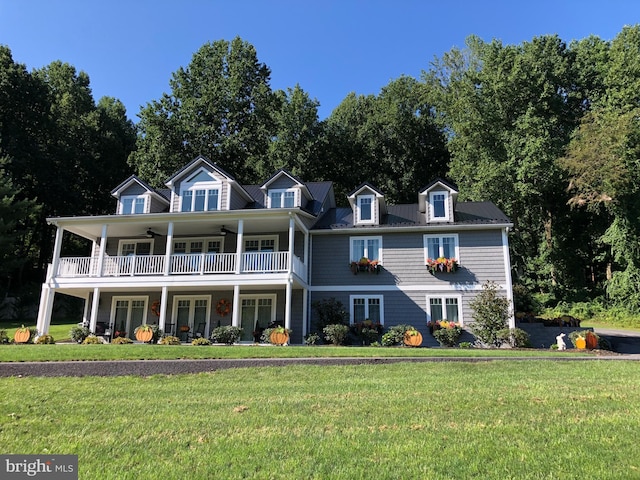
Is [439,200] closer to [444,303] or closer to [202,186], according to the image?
[444,303]

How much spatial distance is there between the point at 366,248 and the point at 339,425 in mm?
14356

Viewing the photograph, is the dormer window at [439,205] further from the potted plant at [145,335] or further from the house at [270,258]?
the potted plant at [145,335]

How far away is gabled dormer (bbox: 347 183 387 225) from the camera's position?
20.3 metres

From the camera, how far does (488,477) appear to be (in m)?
4.11

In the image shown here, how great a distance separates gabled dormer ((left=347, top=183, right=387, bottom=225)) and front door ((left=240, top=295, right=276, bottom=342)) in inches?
207

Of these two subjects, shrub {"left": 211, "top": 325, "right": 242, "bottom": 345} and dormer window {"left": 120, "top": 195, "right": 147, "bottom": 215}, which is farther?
dormer window {"left": 120, "top": 195, "right": 147, "bottom": 215}

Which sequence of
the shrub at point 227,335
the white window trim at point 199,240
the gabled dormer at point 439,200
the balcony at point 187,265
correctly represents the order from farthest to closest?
the white window trim at point 199,240 < the gabled dormer at point 439,200 < the balcony at point 187,265 < the shrub at point 227,335

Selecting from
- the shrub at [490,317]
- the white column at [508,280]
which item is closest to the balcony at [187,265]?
the shrub at [490,317]

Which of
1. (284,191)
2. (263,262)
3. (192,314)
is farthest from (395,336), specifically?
(192,314)

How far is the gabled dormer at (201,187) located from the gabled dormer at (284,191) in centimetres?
149

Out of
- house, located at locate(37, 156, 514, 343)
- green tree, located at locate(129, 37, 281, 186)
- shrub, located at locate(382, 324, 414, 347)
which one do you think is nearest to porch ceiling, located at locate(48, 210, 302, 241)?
house, located at locate(37, 156, 514, 343)

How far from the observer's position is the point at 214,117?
3584 cm

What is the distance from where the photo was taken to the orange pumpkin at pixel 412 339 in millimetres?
16703
